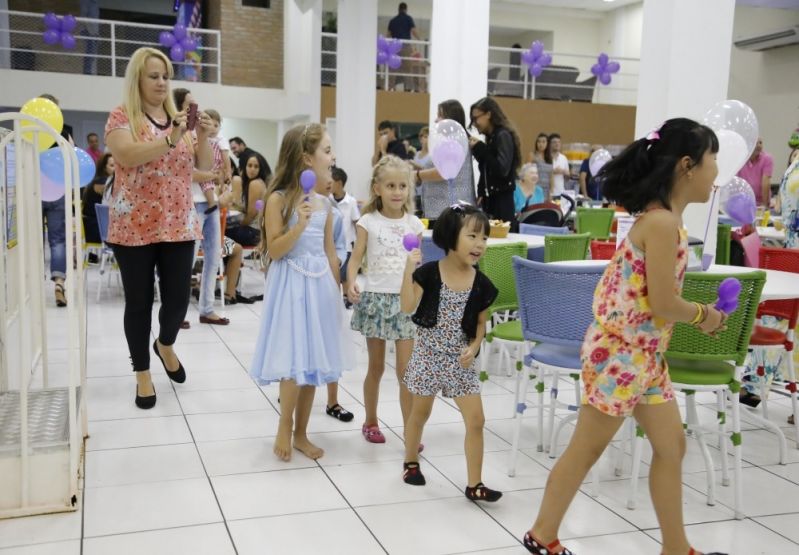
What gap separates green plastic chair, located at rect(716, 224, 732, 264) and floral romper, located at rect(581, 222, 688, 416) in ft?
10.1

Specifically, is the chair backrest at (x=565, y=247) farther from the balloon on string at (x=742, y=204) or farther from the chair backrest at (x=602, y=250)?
the balloon on string at (x=742, y=204)

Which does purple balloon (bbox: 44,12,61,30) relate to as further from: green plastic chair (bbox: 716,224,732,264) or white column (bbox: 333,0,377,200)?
green plastic chair (bbox: 716,224,732,264)

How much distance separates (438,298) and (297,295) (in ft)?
1.98

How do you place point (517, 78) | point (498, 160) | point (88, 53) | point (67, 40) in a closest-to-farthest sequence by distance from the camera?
point (498, 160) < point (67, 40) < point (88, 53) < point (517, 78)

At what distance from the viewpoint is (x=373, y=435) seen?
10.4ft

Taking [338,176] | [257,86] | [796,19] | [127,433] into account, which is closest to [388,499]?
[127,433]

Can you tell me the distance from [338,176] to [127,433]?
2922 millimetres

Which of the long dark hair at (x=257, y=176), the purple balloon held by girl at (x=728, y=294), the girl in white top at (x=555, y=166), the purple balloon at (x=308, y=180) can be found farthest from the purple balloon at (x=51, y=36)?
the purple balloon held by girl at (x=728, y=294)

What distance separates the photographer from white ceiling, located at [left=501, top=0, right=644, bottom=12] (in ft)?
52.2

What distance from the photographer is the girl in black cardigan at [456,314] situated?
253 cm

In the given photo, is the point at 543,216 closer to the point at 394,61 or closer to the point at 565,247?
the point at 565,247

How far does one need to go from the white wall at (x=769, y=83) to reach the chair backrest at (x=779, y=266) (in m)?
10.1

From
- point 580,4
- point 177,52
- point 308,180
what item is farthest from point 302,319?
point 580,4

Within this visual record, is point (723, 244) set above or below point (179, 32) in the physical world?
below
